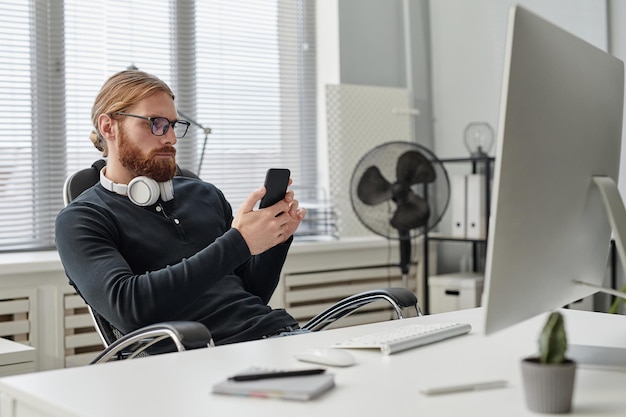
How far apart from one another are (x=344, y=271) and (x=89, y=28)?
1.73m

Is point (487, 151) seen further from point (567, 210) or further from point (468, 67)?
point (567, 210)

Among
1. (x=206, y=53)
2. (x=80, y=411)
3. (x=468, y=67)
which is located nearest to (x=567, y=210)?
(x=80, y=411)

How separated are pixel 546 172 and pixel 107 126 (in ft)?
5.02

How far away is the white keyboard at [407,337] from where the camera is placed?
5.05ft

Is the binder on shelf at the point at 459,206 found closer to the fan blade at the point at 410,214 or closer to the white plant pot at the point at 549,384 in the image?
the fan blade at the point at 410,214

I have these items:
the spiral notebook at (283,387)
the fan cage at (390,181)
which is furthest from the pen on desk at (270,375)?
the fan cage at (390,181)

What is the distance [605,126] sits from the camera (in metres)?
1.44

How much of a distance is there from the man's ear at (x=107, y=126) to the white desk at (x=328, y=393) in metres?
1.00

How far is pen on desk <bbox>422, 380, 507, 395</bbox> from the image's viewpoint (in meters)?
1.22

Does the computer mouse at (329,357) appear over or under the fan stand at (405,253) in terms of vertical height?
over

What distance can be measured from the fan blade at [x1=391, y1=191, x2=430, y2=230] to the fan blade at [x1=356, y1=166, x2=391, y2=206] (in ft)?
0.30

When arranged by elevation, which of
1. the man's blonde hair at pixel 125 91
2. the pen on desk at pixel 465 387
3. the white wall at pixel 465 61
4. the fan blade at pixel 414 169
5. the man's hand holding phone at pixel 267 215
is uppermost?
the white wall at pixel 465 61

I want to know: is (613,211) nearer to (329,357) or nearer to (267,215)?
(329,357)

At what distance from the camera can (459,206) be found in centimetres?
434
